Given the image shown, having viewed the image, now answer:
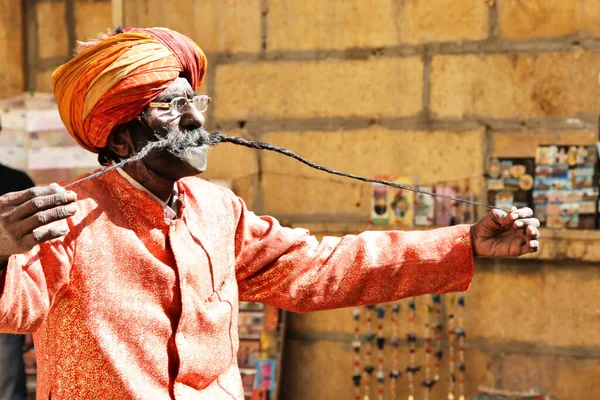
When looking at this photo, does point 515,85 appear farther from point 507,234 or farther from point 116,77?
point 116,77

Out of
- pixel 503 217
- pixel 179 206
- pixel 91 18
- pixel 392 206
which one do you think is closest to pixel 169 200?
pixel 179 206

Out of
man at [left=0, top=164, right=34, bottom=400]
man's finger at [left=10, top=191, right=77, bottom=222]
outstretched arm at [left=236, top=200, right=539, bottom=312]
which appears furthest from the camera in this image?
man at [left=0, top=164, right=34, bottom=400]

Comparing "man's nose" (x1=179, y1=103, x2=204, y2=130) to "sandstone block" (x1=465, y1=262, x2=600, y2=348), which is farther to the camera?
"sandstone block" (x1=465, y1=262, x2=600, y2=348)

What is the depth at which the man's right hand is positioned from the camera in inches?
102

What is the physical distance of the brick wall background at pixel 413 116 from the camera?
5.77 meters

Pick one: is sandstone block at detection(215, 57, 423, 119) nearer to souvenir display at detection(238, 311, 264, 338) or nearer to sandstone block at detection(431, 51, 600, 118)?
sandstone block at detection(431, 51, 600, 118)

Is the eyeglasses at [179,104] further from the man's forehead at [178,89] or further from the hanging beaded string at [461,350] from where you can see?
the hanging beaded string at [461,350]

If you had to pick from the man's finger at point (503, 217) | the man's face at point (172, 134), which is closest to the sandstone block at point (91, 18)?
the man's face at point (172, 134)

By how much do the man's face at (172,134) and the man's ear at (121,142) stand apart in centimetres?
2

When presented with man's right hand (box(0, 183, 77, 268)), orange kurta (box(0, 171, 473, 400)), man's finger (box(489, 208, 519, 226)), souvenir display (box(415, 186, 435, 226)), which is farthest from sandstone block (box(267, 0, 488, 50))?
man's right hand (box(0, 183, 77, 268))

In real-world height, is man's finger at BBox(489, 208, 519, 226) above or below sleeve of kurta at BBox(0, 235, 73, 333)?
above

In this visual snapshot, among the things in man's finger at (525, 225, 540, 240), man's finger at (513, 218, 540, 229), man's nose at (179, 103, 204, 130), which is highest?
man's nose at (179, 103, 204, 130)

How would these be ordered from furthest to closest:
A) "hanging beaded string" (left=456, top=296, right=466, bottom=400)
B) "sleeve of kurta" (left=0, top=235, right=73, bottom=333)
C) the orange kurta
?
"hanging beaded string" (left=456, top=296, right=466, bottom=400) < the orange kurta < "sleeve of kurta" (left=0, top=235, right=73, bottom=333)

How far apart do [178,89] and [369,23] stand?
298 centimetres
